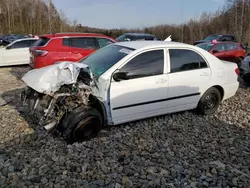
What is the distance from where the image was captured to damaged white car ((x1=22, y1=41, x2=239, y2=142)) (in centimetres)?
368

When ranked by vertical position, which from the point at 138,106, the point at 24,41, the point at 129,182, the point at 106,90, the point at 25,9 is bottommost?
the point at 129,182

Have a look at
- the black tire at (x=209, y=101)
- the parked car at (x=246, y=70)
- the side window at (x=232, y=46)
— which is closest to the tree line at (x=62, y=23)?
the side window at (x=232, y=46)

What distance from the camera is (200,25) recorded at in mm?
26812

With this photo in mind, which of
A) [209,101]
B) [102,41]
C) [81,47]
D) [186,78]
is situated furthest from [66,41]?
[209,101]

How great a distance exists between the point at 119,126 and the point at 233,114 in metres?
2.65

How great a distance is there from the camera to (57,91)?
12.0 ft

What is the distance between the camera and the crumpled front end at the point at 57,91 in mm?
3604

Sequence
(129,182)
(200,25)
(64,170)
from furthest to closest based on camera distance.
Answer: (200,25)
(64,170)
(129,182)

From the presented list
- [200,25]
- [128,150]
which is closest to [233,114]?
[128,150]

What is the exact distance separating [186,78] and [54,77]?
2.45 m

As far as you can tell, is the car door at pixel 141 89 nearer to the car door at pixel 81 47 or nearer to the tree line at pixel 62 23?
the car door at pixel 81 47

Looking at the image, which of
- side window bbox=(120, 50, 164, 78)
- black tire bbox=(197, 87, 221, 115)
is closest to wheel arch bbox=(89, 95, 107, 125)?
side window bbox=(120, 50, 164, 78)

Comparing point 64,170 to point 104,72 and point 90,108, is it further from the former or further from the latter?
point 104,72

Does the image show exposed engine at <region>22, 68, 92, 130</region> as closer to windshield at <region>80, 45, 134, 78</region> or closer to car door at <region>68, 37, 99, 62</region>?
windshield at <region>80, 45, 134, 78</region>
